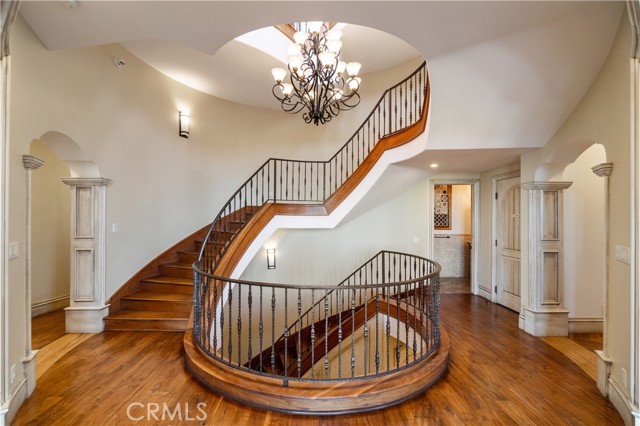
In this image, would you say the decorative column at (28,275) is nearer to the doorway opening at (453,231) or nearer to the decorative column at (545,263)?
the decorative column at (545,263)

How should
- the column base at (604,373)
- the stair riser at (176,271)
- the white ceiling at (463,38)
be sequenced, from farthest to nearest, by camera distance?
the stair riser at (176,271) < the column base at (604,373) < the white ceiling at (463,38)

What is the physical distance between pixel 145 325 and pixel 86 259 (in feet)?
3.72

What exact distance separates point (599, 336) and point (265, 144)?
629 centimetres

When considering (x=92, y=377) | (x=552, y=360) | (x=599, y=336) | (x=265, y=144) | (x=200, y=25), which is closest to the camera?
(x=200, y=25)

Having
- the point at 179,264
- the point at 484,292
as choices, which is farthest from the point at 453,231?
the point at 179,264

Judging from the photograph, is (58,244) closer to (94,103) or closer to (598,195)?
(94,103)

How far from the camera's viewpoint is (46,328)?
410cm

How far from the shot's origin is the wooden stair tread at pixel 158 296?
4207 millimetres

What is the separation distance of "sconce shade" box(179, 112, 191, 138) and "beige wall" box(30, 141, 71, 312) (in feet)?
6.83

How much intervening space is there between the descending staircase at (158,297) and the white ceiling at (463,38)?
8.57ft

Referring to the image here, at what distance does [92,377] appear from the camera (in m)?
2.85

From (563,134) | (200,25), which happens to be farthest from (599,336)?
(200,25)

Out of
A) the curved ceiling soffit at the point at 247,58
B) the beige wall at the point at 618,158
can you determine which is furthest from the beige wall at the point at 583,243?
the curved ceiling soffit at the point at 247,58

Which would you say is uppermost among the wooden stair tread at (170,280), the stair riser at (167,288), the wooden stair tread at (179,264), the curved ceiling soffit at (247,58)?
the curved ceiling soffit at (247,58)
